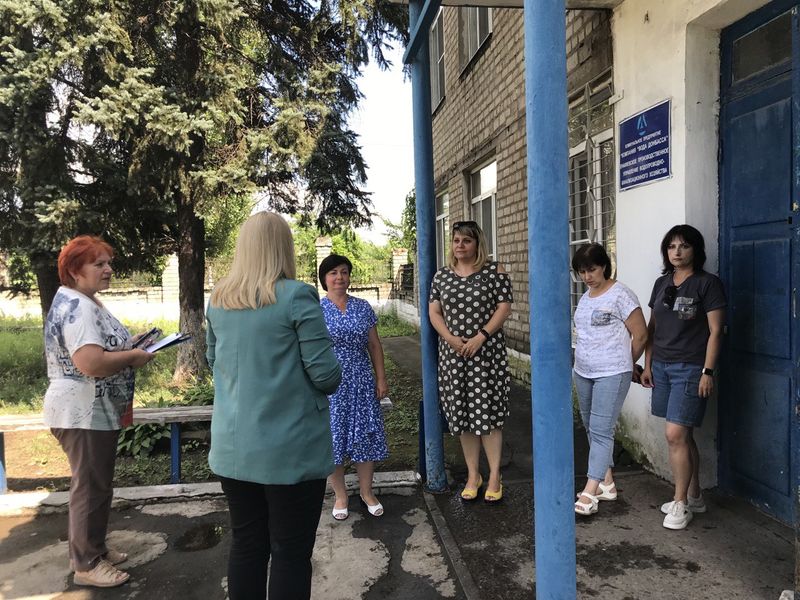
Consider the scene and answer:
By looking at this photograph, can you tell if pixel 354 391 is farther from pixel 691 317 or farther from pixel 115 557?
pixel 691 317

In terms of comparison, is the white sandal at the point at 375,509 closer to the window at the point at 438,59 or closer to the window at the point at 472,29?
the window at the point at 472,29

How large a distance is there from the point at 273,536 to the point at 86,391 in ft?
4.46

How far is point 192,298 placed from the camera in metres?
8.20

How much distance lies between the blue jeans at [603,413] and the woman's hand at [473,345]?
0.68 m

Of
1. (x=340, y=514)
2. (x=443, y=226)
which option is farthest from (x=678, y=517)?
(x=443, y=226)

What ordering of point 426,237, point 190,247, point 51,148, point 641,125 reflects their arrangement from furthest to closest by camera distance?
1. point 190,247
2. point 51,148
3. point 641,125
4. point 426,237

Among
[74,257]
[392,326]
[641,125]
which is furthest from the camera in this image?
[392,326]

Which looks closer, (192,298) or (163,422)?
(163,422)

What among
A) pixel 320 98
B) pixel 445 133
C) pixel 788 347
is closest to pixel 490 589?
pixel 788 347

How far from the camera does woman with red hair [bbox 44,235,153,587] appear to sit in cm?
273

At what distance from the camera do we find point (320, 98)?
758 cm

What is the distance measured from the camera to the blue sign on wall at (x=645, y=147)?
3.62 m

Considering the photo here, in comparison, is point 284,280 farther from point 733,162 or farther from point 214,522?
point 733,162

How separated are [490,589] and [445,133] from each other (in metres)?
8.19
